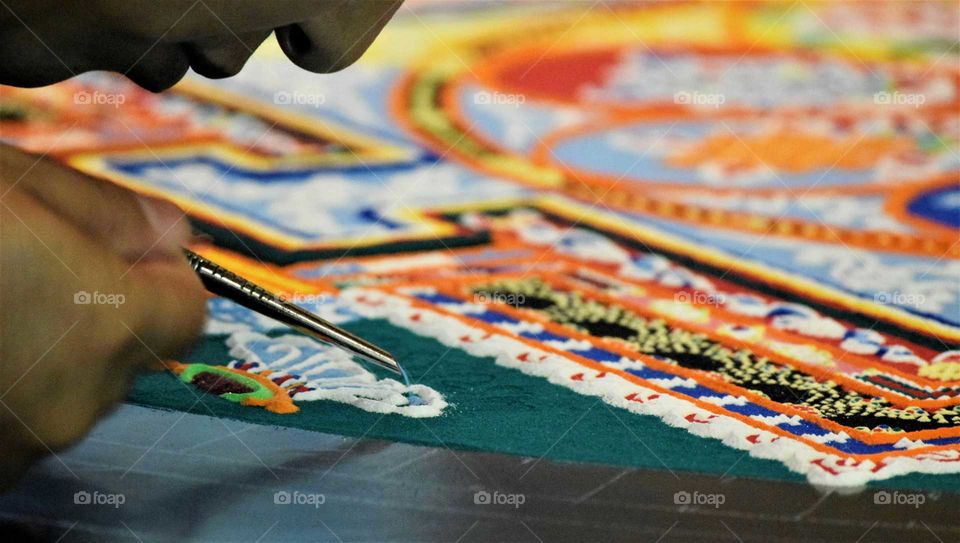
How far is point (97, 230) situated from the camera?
1.10 meters

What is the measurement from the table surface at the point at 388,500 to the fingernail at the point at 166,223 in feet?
0.52

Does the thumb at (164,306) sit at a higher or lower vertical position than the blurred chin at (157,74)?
lower

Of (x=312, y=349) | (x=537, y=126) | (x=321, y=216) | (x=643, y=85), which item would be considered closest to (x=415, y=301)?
(x=312, y=349)

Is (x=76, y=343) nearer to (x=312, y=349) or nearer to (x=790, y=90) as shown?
(x=312, y=349)

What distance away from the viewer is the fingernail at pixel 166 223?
1.14 m

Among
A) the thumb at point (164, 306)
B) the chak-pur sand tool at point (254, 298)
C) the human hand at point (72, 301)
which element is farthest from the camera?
the chak-pur sand tool at point (254, 298)

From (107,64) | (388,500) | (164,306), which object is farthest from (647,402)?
(107,64)

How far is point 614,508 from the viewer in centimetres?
101

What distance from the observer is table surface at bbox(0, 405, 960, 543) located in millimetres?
972

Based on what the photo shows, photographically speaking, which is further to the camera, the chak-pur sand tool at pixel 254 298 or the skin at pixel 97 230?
the chak-pur sand tool at pixel 254 298

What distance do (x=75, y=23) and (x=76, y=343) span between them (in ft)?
0.80

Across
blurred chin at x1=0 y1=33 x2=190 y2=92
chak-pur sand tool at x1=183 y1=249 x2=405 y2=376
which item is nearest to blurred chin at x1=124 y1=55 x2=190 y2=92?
blurred chin at x1=0 y1=33 x2=190 y2=92

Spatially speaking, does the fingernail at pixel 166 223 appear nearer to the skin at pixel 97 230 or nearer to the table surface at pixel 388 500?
the skin at pixel 97 230

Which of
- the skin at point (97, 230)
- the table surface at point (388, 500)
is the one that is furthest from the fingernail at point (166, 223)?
the table surface at point (388, 500)
